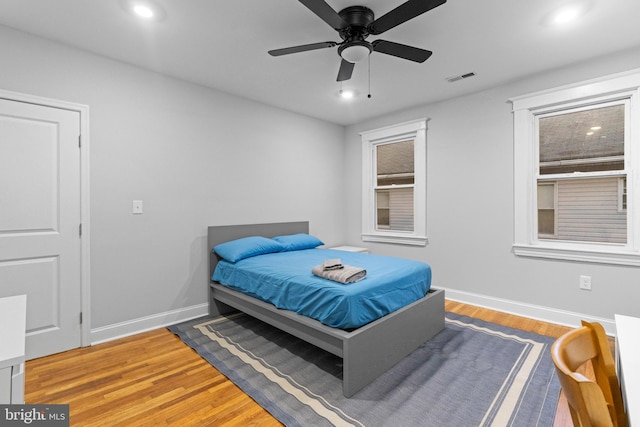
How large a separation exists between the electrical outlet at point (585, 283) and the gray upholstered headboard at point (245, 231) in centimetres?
317

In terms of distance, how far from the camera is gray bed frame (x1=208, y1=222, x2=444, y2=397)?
2010mm

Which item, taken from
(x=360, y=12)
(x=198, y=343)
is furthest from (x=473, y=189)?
(x=198, y=343)

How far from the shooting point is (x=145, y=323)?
3.03 metres

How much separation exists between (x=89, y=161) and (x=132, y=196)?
0.44 m

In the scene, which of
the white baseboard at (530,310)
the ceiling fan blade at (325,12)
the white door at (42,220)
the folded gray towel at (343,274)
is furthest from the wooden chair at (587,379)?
the white door at (42,220)

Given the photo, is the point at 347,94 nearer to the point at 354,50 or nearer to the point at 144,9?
the point at 354,50

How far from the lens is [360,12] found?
2.09 m

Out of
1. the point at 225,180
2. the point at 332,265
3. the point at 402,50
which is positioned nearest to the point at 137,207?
the point at 225,180

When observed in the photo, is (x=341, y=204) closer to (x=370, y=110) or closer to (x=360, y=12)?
(x=370, y=110)

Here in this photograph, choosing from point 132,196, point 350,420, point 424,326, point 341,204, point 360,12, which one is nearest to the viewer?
point 350,420

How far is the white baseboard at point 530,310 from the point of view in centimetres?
294

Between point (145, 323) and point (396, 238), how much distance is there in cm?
326

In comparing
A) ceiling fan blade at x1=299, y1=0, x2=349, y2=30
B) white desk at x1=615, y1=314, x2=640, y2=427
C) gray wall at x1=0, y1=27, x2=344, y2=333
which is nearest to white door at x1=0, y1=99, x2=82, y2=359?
gray wall at x1=0, y1=27, x2=344, y2=333

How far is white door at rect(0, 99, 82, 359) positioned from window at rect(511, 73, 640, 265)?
4.33 m
